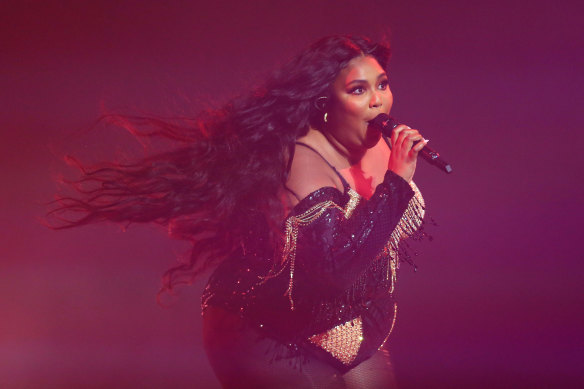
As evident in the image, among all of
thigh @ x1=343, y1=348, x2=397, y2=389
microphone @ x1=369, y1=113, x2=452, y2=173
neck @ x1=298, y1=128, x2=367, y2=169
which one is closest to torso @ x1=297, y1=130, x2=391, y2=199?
neck @ x1=298, y1=128, x2=367, y2=169

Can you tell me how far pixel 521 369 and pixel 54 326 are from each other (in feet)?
7.22

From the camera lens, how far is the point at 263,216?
1803 mm

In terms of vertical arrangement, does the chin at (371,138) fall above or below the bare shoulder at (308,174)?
above

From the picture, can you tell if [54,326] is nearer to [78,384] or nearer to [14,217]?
[78,384]

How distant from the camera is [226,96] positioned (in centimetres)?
279

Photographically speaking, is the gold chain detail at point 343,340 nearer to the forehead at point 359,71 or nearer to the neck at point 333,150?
the neck at point 333,150

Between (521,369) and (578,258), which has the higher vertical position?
(578,258)

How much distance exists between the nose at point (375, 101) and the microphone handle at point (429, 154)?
0.08 m

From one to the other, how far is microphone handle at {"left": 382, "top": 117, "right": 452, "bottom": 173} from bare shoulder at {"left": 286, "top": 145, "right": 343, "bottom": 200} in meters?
0.20

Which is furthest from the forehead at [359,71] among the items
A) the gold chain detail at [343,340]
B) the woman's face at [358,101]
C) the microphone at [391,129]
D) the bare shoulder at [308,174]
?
the gold chain detail at [343,340]

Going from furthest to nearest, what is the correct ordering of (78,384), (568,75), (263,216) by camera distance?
(568,75) → (78,384) → (263,216)

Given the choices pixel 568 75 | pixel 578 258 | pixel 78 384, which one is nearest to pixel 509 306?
pixel 578 258

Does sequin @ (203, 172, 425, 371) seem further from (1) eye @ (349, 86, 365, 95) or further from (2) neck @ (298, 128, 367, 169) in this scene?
(1) eye @ (349, 86, 365, 95)

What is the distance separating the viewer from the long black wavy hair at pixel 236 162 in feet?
6.07
